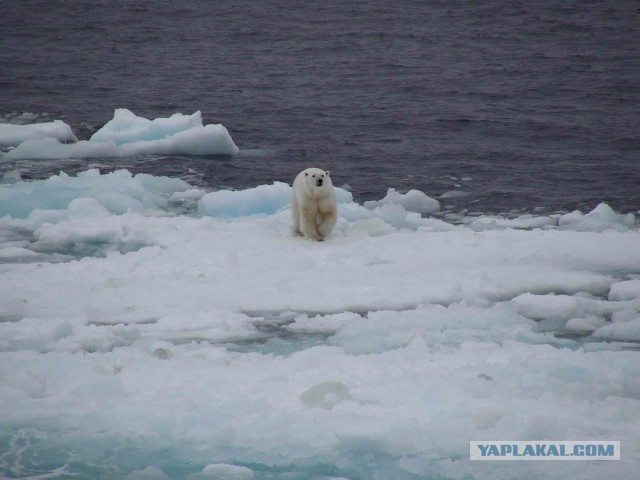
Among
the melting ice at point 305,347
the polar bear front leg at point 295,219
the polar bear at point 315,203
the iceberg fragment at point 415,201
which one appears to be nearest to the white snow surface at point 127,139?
the iceberg fragment at point 415,201

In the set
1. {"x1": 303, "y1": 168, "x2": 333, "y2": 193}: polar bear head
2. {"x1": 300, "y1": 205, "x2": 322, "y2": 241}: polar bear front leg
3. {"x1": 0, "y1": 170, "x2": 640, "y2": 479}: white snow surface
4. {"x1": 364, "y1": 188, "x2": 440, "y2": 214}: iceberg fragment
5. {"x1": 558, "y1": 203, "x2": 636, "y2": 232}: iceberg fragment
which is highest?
{"x1": 364, "y1": 188, "x2": 440, "y2": 214}: iceberg fragment

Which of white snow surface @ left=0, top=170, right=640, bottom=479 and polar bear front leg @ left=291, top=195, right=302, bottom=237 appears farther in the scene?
polar bear front leg @ left=291, top=195, right=302, bottom=237


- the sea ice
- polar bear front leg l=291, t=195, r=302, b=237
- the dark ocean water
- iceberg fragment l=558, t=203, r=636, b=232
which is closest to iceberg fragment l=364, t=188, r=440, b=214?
the dark ocean water

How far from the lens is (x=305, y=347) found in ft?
19.8

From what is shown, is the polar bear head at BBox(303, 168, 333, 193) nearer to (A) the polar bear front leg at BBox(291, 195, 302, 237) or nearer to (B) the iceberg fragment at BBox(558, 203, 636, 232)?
(A) the polar bear front leg at BBox(291, 195, 302, 237)

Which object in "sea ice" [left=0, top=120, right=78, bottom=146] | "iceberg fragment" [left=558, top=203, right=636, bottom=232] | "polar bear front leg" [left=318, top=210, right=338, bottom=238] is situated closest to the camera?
"polar bear front leg" [left=318, top=210, right=338, bottom=238]

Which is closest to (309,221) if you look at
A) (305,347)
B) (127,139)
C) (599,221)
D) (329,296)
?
(329,296)

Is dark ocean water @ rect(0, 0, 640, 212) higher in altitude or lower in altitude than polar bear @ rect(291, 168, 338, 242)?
higher

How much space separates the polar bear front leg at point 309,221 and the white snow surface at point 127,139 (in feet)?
17.7

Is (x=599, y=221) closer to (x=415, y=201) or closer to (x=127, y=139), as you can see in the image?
(x=415, y=201)

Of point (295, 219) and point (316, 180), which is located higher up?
point (316, 180)

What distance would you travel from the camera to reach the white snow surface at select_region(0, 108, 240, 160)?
45.0ft

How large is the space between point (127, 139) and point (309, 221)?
6.59 metres

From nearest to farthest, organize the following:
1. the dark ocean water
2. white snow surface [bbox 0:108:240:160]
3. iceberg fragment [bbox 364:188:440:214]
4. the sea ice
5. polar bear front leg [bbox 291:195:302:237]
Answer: polar bear front leg [bbox 291:195:302:237]
iceberg fragment [bbox 364:188:440:214]
the dark ocean water
white snow surface [bbox 0:108:240:160]
the sea ice
